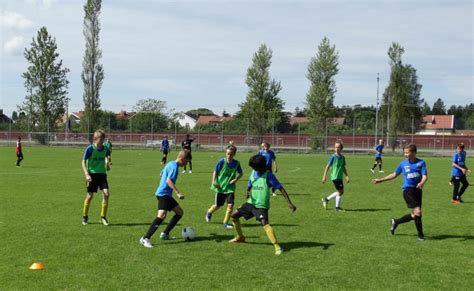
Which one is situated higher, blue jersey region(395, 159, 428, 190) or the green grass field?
blue jersey region(395, 159, 428, 190)

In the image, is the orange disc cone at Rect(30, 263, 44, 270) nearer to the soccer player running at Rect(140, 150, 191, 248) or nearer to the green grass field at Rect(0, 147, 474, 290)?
the green grass field at Rect(0, 147, 474, 290)

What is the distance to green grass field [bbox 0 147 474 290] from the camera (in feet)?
21.3

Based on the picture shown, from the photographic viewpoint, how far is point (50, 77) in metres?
64.9

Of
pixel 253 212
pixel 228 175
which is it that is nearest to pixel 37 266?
pixel 253 212

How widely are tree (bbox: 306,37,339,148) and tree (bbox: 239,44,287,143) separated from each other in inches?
171

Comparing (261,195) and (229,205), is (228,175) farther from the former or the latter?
(261,195)

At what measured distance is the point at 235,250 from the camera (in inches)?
324

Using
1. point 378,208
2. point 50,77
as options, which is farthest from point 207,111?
point 378,208

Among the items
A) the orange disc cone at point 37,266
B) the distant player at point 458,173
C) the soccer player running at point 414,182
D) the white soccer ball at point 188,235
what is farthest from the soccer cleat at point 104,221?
the distant player at point 458,173

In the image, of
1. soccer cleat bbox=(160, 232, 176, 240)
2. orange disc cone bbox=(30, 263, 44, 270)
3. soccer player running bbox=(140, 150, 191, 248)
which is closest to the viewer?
orange disc cone bbox=(30, 263, 44, 270)

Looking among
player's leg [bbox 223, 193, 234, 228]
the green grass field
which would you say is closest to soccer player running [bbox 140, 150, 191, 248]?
the green grass field

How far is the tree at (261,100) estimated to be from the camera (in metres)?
61.0

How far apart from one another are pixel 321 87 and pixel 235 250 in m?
54.6

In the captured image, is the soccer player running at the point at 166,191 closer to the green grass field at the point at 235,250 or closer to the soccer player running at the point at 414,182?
the green grass field at the point at 235,250
